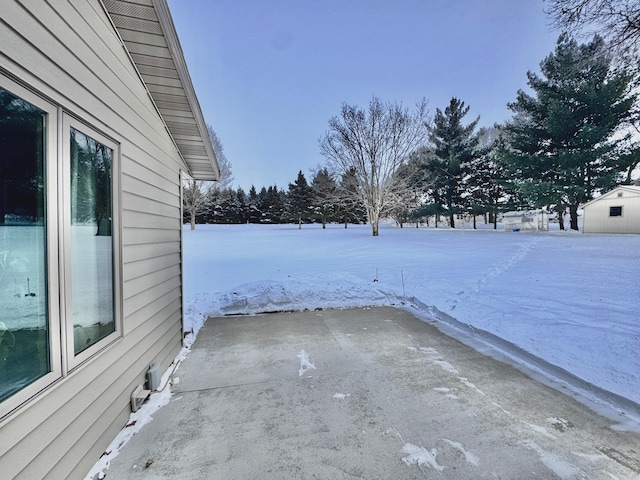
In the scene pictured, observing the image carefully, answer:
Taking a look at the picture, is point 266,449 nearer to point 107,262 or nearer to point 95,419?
point 95,419

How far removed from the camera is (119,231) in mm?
2102

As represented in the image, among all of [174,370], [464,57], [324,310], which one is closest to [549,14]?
[324,310]

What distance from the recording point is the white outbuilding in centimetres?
1445

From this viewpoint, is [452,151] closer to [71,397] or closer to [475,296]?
[475,296]

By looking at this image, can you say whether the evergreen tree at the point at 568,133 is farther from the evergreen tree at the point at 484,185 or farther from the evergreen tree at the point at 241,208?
the evergreen tree at the point at 241,208

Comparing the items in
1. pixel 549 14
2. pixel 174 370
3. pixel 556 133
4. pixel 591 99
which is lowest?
pixel 174 370

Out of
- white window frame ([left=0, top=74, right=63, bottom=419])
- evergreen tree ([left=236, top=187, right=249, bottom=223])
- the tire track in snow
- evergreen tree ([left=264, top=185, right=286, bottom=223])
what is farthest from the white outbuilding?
evergreen tree ([left=236, top=187, right=249, bottom=223])

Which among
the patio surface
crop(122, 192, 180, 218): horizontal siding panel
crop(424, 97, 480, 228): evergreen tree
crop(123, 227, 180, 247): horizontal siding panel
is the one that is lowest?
the patio surface

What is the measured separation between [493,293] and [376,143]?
12.2 metres

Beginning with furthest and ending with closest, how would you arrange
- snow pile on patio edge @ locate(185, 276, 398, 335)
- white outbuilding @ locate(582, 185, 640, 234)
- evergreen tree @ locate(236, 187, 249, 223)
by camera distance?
1. evergreen tree @ locate(236, 187, 249, 223)
2. white outbuilding @ locate(582, 185, 640, 234)
3. snow pile on patio edge @ locate(185, 276, 398, 335)

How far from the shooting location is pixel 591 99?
47.2ft

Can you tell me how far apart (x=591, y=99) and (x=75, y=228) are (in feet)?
67.0

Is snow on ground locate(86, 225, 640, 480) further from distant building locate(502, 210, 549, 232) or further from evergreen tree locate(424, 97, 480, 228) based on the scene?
evergreen tree locate(424, 97, 480, 228)

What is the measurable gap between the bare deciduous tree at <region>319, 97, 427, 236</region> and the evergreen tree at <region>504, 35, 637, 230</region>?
6340mm
